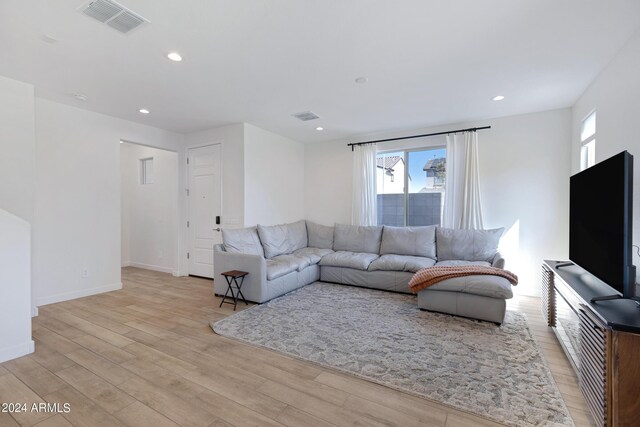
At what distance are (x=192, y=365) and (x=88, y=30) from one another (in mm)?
2736

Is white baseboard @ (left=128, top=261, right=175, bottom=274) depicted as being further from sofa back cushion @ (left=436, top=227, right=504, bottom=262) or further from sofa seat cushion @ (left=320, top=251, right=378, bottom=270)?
sofa back cushion @ (left=436, top=227, right=504, bottom=262)

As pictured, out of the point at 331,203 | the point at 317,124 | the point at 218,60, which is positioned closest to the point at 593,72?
the point at 317,124

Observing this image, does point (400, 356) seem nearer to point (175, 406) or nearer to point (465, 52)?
point (175, 406)

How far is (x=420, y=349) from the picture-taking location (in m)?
2.44

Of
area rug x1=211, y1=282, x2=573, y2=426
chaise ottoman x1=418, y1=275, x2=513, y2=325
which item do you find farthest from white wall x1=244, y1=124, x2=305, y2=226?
chaise ottoman x1=418, y1=275, x2=513, y2=325

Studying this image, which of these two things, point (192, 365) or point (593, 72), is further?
point (593, 72)

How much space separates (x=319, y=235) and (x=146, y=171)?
397cm

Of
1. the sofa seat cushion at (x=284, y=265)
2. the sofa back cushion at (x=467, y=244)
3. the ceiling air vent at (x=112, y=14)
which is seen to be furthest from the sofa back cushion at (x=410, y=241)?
the ceiling air vent at (x=112, y=14)

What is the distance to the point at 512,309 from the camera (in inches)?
137

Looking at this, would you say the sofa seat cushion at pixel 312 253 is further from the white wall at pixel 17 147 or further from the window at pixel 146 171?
the window at pixel 146 171

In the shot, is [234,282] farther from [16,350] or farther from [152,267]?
[152,267]

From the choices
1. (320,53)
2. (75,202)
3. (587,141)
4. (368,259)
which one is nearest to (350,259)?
(368,259)

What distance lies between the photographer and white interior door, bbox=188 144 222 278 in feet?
16.0

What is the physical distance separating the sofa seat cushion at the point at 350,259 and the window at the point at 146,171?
13.5ft
